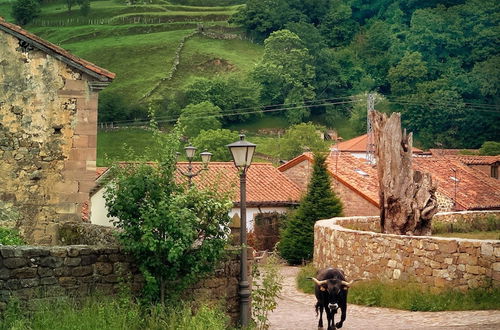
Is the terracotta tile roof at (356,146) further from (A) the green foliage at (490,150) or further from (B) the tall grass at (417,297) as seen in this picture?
(B) the tall grass at (417,297)

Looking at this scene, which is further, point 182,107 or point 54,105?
point 182,107

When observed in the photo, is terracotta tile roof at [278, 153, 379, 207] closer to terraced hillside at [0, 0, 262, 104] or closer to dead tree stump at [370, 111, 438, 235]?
dead tree stump at [370, 111, 438, 235]

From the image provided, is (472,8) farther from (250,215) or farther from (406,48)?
(250,215)

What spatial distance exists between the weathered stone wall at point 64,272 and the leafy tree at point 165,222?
23 centimetres

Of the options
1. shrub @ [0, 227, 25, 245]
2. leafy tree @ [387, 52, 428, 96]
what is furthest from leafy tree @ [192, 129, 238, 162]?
leafy tree @ [387, 52, 428, 96]

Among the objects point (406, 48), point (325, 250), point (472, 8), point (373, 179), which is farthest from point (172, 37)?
point (325, 250)

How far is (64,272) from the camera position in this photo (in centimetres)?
1291

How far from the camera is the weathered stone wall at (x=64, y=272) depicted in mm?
12539

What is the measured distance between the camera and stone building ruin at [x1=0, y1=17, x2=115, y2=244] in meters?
18.6

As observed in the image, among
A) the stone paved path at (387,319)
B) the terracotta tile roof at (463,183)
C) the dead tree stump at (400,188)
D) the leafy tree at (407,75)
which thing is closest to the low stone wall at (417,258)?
the stone paved path at (387,319)

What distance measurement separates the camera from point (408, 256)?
22672mm

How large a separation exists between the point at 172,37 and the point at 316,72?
21.3 metres

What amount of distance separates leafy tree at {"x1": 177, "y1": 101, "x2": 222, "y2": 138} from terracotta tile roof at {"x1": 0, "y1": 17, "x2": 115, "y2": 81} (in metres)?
75.2

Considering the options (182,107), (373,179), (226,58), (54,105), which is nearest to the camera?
(54,105)
